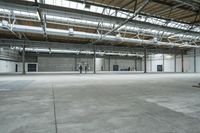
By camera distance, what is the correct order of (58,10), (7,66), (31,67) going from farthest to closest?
(31,67), (7,66), (58,10)

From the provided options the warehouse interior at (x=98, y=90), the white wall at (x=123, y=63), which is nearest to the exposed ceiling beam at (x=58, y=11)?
the warehouse interior at (x=98, y=90)

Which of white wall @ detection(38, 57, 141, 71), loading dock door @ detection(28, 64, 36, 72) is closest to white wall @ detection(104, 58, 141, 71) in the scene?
white wall @ detection(38, 57, 141, 71)

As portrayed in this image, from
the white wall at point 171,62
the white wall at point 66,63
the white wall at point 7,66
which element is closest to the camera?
the white wall at point 7,66

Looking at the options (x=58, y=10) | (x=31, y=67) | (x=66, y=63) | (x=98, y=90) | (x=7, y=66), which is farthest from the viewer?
(x=66, y=63)

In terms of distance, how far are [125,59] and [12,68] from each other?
27051 mm

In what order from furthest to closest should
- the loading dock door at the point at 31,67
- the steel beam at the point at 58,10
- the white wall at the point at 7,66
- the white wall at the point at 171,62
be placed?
the loading dock door at the point at 31,67, the white wall at the point at 171,62, the white wall at the point at 7,66, the steel beam at the point at 58,10

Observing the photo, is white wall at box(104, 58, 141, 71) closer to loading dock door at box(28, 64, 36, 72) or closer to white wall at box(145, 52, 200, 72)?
white wall at box(145, 52, 200, 72)

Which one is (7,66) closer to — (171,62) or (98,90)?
(98,90)

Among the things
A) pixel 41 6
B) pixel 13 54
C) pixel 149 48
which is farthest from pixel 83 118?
pixel 13 54

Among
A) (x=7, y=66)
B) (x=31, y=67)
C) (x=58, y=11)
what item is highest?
(x=58, y=11)

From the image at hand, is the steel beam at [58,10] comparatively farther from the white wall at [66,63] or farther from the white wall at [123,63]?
the white wall at [123,63]

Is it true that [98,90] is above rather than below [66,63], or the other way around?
below

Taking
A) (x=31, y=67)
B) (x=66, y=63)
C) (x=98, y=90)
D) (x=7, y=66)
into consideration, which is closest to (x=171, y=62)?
(x=66, y=63)

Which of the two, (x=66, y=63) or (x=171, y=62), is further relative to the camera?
(x=66, y=63)
